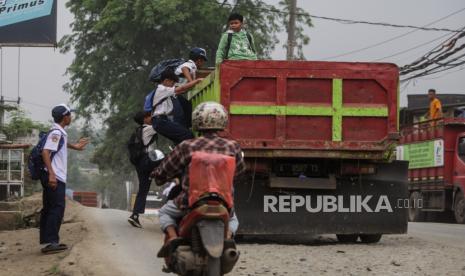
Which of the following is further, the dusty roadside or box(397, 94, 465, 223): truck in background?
box(397, 94, 465, 223): truck in background

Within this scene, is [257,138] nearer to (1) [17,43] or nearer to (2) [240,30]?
(2) [240,30]

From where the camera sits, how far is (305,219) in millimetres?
9273

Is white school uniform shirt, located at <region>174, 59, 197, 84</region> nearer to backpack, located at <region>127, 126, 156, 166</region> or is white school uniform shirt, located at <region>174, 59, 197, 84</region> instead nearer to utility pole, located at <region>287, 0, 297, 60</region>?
backpack, located at <region>127, 126, 156, 166</region>

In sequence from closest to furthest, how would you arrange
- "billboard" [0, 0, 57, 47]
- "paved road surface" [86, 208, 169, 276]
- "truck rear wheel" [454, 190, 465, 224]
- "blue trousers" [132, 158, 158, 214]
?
"paved road surface" [86, 208, 169, 276], "blue trousers" [132, 158, 158, 214], "truck rear wheel" [454, 190, 465, 224], "billboard" [0, 0, 57, 47]

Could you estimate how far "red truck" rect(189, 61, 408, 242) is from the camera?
29.1 ft

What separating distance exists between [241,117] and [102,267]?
258 centimetres

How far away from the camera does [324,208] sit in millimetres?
9312

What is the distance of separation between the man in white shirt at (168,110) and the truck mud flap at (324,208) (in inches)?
39.2

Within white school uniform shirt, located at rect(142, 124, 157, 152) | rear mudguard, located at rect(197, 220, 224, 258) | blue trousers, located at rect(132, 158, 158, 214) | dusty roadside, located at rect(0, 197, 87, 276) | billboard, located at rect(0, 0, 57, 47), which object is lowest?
dusty roadside, located at rect(0, 197, 87, 276)

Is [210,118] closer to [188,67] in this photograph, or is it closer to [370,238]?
[188,67]

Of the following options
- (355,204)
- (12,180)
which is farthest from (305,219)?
(12,180)


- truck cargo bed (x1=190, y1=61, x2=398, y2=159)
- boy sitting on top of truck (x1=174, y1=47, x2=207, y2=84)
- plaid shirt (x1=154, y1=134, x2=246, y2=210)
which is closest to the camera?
plaid shirt (x1=154, y1=134, x2=246, y2=210)

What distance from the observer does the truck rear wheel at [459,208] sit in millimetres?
19391

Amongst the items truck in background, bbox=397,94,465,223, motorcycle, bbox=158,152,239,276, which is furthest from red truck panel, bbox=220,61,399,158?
truck in background, bbox=397,94,465,223
